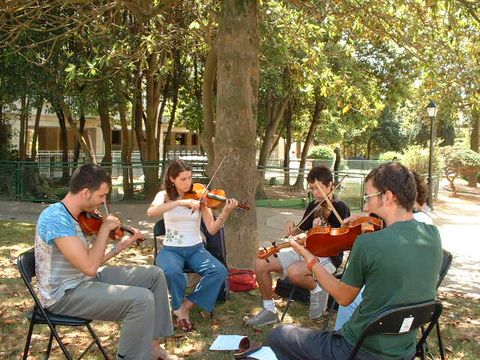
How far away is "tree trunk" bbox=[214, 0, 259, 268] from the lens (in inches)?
234

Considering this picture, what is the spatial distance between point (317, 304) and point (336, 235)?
118cm

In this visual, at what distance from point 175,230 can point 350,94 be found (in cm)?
494

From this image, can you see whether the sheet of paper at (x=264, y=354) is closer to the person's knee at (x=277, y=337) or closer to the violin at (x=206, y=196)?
the person's knee at (x=277, y=337)

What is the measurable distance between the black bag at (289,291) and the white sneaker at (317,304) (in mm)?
157

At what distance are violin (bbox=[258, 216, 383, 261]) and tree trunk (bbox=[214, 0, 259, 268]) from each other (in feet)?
7.06

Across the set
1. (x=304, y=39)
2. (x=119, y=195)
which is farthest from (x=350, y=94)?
(x=119, y=195)

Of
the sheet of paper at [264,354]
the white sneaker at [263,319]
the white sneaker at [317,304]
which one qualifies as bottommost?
the white sneaker at [263,319]

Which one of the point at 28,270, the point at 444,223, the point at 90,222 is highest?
the point at 90,222

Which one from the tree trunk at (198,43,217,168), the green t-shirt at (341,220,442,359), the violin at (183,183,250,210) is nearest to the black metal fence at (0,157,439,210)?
the tree trunk at (198,43,217,168)

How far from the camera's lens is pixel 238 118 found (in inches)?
236

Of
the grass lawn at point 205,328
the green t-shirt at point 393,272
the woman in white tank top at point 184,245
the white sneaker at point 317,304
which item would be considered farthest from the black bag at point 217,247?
the green t-shirt at point 393,272

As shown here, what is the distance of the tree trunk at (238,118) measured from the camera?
5.94 m

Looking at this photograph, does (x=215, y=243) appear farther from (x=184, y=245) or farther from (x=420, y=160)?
(x=420, y=160)

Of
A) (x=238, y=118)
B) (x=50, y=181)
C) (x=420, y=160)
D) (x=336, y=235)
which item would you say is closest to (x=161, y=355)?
(x=336, y=235)
